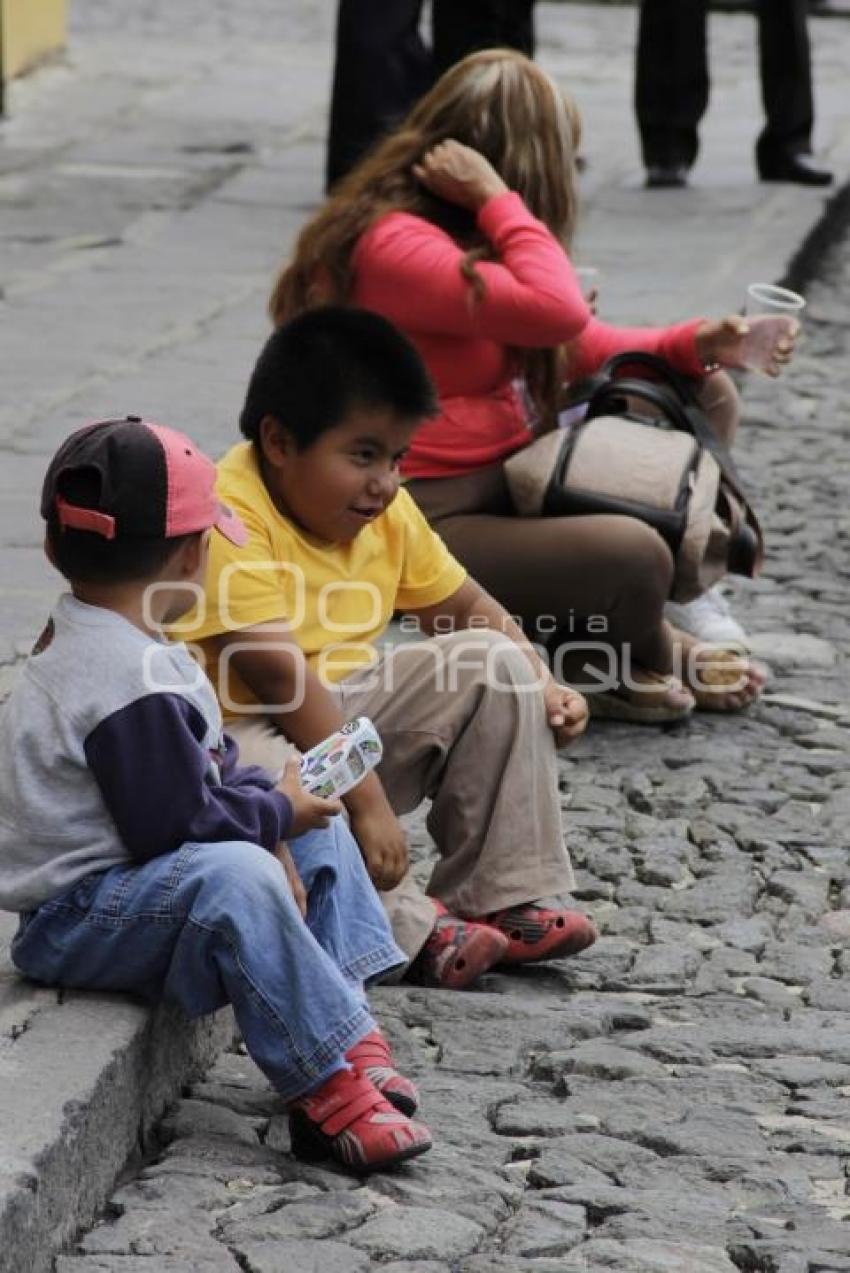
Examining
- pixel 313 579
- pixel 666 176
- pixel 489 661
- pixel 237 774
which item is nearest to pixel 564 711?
pixel 489 661

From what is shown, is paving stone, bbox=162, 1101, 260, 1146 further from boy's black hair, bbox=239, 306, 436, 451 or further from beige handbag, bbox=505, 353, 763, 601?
beige handbag, bbox=505, 353, 763, 601

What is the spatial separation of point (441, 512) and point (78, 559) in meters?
1.84

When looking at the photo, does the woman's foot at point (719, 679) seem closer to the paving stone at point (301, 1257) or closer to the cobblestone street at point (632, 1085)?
the cobblestone street at point (632, 1085)

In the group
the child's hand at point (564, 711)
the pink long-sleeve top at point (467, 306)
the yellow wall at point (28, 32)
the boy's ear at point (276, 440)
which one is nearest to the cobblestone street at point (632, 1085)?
the child's hand at point (564, 711)

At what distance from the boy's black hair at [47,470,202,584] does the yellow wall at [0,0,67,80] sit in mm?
7584

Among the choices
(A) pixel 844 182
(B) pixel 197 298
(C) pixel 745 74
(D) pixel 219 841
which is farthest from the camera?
(C) pixel 745 74

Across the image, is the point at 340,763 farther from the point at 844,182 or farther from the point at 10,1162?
the point at 844,182

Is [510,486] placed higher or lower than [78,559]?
lower

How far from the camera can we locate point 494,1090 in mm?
3207

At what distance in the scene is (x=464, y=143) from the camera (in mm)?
4602

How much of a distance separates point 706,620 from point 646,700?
37 cm

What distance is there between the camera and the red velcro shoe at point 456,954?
11.6 ft

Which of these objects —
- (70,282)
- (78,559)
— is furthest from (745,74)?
(78,559)

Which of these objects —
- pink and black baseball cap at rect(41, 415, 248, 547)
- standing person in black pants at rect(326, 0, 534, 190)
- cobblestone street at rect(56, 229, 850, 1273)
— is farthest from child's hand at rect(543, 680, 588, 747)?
standing person in black pants at rect(326, 0, 534, 190)
